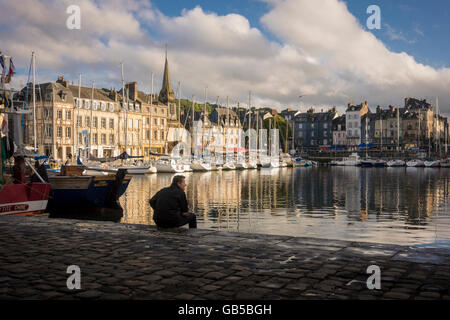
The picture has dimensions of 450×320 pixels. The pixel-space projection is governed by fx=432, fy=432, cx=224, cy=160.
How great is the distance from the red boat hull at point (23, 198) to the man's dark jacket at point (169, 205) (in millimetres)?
8064

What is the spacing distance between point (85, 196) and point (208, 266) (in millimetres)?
15718

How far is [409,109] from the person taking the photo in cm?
13900

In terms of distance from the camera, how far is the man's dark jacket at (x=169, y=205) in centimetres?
1073

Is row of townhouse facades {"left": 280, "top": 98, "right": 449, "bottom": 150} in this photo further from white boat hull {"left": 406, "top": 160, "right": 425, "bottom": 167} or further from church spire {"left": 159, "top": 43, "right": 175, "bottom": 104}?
church spire {"left": 159, "top": 43, "right": 175, "bottom": 104}

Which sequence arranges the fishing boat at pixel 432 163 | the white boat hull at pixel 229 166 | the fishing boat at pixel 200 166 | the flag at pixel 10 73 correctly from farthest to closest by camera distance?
the fishing boat at pixel 432 163 < the white boat hull at pixel 229 166 < the fishing boat at pixel 200 166 < the flag at pixel 10 73

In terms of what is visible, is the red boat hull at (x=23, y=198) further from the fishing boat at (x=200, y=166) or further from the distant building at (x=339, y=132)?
the distant building at (x=339, y=132)

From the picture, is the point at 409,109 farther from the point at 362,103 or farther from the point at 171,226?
the point at 171,226

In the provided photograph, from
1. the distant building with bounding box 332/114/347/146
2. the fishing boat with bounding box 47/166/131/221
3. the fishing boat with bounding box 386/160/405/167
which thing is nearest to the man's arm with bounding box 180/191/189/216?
the fishing boat with bounding box 47/166/131/221

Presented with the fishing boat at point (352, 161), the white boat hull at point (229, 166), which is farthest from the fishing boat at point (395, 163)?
the white boat hull at point (229, 166)

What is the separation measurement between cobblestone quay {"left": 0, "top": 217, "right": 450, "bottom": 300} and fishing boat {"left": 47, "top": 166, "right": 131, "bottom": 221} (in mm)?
10950

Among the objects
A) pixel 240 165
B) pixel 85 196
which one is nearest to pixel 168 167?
pixel 240 165

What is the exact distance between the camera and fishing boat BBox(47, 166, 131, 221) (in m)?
21.1
